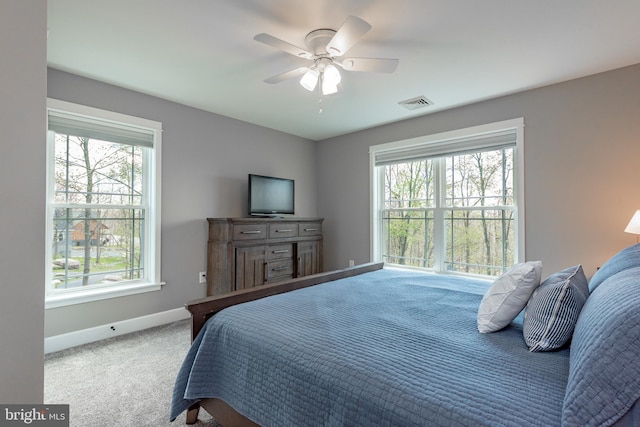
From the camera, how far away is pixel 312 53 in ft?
7.00

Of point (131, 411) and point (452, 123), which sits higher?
point (452, 123)

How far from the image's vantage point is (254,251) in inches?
140

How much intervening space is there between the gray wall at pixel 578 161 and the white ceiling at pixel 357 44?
18 centimetres

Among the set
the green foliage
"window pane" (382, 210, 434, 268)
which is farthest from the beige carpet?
the green foliage

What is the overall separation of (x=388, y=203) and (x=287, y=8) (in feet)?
9.65

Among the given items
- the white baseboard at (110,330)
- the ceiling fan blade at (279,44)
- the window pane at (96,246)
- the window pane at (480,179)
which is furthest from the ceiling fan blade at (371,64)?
the white baseboard at (110,330)

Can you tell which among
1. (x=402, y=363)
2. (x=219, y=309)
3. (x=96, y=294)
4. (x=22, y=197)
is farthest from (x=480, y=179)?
(x=96, y=294)

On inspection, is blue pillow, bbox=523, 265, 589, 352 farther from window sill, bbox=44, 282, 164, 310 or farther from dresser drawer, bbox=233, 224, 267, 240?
window sill, bbox=44, 282, 164, 310

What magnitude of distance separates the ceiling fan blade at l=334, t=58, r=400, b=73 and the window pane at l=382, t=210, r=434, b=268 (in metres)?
2.24

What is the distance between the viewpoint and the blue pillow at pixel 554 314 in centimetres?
115

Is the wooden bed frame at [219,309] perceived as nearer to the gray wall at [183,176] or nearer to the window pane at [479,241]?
the gray wall at [183,176]

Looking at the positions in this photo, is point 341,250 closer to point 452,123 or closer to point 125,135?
point 452,123

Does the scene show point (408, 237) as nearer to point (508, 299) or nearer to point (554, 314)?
point (508, 299)

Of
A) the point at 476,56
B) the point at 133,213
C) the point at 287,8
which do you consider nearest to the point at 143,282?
the point at 133,213
